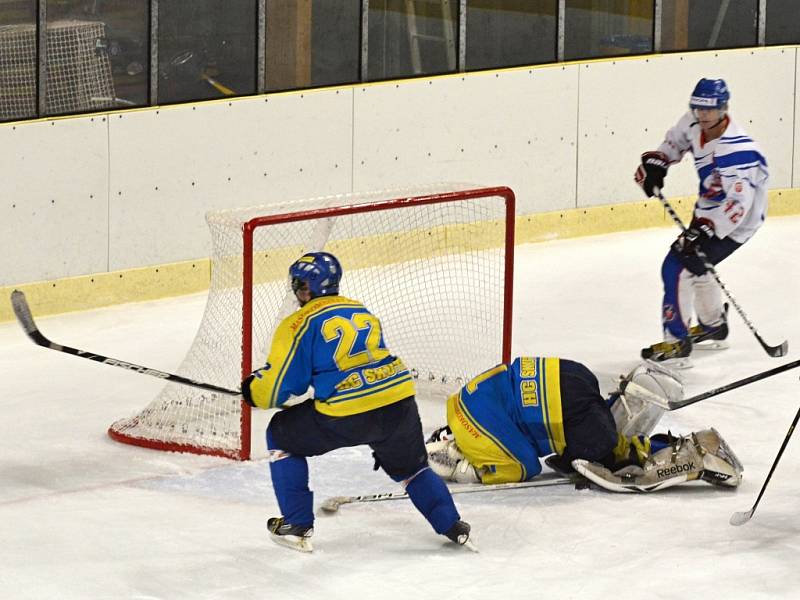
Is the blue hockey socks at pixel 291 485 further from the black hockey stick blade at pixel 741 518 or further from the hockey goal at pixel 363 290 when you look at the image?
the black hockey stick blade at pixel 741 518

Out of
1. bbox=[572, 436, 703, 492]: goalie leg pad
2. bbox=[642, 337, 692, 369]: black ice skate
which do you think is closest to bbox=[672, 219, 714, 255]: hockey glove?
bbox=[642, 337, 692, 369]: black ice skate

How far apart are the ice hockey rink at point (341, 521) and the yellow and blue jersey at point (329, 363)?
0.50 metres

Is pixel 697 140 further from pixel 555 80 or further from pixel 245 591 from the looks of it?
pixel 245 591

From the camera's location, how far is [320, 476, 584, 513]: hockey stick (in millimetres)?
5500

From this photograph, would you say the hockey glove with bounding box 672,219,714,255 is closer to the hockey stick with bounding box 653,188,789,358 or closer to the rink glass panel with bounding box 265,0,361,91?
the hockey stick with bounding box 653,188,789,358

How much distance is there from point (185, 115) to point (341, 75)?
1.02 metres

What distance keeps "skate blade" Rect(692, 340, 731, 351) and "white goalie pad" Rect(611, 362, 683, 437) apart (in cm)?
199

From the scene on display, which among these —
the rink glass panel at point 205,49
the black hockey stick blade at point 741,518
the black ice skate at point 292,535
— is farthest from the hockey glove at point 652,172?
the black ice skate at point 292,535

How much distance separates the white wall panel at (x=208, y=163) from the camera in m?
8.16

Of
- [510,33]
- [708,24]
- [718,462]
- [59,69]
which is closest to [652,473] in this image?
[718,462]

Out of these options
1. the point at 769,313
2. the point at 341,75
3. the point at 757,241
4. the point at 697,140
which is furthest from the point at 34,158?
the point at 757,241

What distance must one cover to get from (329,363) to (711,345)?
331 centimetres

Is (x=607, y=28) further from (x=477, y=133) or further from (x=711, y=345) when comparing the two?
(x=711, y=345)

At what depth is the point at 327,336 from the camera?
4.86 metres
